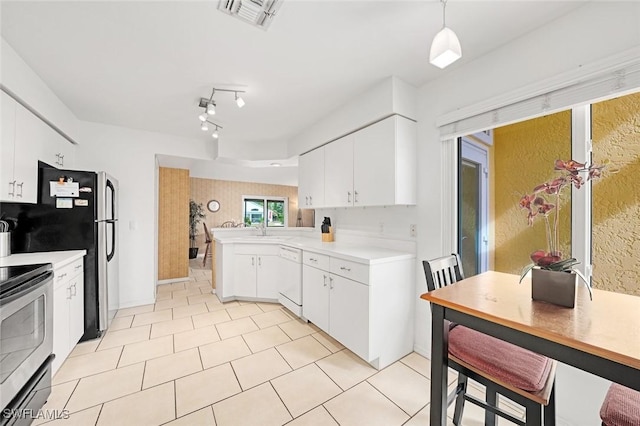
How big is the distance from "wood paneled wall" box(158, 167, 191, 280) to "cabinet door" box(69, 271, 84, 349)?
249 cm

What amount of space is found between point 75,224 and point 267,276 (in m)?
2.11

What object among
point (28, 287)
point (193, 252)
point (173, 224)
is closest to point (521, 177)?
point (28, 287)

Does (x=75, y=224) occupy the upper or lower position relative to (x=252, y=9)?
lower

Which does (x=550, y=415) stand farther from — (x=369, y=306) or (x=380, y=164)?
(x=380, y=164)

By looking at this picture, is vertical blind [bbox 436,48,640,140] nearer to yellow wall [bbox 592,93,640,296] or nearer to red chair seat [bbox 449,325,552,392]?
yellow wall [bbox 592,93,640,296]

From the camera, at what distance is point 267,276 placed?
3.54 metres

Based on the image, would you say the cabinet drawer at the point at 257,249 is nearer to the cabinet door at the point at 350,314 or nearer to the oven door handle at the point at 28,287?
the cabinet door at the point at 350,314

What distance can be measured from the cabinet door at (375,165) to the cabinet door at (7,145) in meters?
2.75

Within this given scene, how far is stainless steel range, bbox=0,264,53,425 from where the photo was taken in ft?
4.10

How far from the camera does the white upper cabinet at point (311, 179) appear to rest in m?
Result: 3.21

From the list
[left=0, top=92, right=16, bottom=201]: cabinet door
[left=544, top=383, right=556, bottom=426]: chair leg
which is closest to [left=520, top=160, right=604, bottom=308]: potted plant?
[left=544, top=383, right=556, bottom=426]: chair leg

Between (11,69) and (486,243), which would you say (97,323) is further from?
(486,243)

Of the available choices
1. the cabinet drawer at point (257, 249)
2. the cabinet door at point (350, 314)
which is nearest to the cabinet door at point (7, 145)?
the cabinet drawer at point (257, 249)

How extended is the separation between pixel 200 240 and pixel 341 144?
610cm
